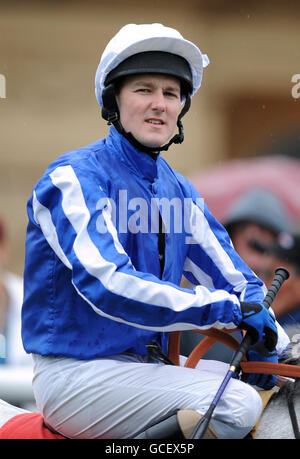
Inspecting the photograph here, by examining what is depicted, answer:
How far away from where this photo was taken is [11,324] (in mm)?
5504

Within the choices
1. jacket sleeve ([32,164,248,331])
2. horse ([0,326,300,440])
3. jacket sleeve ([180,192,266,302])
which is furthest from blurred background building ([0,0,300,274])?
jacket sleeve ([32,164,248,331])

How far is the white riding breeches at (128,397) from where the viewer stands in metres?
2.31

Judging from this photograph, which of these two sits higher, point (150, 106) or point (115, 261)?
Result: point (150, 106)

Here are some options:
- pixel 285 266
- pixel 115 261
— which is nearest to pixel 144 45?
pixel 115 261

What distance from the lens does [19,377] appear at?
4.30 m

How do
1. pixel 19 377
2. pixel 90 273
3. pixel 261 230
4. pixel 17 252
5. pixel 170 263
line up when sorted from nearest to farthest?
pixel 90 273 < pixel 170 263 < pixel 19 377 < pixel 261 230 < pixel 17 252

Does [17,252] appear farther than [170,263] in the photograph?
Yes

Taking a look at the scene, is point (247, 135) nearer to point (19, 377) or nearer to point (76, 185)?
point (19, 377)

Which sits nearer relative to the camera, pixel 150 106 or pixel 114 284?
pixel 114 284

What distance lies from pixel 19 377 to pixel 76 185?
7.19ft

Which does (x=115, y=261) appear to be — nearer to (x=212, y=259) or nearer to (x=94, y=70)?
(x=212, y=259)

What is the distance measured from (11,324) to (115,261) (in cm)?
339
